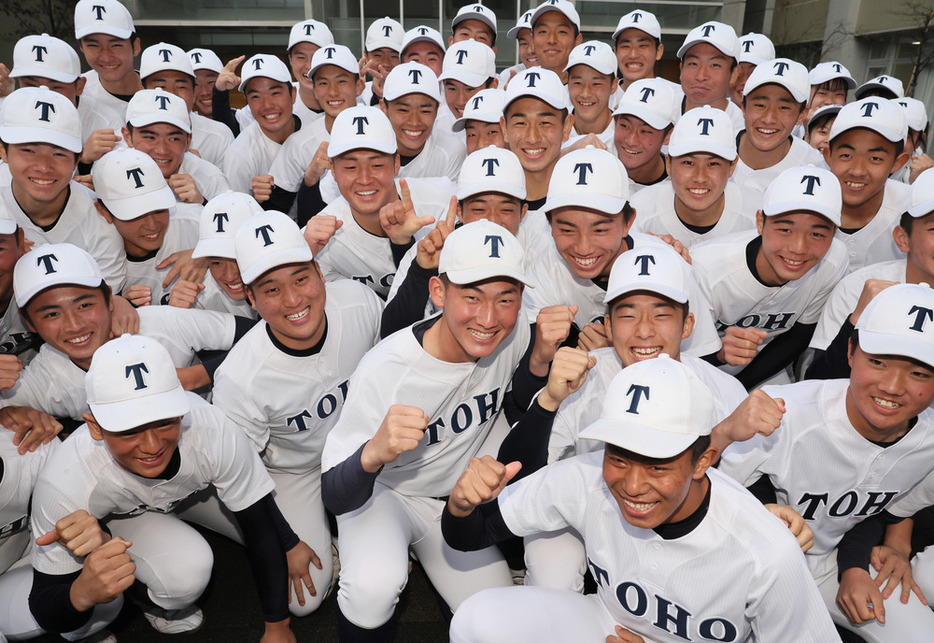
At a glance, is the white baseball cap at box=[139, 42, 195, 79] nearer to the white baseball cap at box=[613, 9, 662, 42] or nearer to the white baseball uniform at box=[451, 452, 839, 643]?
the white baseball cap at box=[613, 9, 662, 42]

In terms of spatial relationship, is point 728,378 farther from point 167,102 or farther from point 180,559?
point 167,102

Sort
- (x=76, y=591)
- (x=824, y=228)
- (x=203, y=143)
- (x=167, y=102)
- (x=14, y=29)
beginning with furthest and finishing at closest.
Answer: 1. (x=14, y=29)
2. (x=203, y=143)
3. (x=167, y=102)
4. (x=824, y=228)
5. (x=76, y=591)

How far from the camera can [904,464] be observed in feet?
11.2

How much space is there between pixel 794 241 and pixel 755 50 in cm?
495

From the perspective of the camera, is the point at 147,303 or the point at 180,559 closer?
the point at 180,559

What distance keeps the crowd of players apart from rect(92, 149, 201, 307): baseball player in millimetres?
24

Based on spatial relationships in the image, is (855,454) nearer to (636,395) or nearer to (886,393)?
(886,393)

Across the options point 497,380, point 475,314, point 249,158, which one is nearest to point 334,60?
point 249,158

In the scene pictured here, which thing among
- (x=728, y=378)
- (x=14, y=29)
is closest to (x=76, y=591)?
(x=728, y=378)

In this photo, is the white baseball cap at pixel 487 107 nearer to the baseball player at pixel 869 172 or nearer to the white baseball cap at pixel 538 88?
the white baseball cap at pixel 538 88

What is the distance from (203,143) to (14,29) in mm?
19283

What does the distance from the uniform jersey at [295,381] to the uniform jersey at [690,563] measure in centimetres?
144

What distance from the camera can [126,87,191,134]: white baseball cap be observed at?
6.03 metres

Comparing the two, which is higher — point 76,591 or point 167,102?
point 167,102
